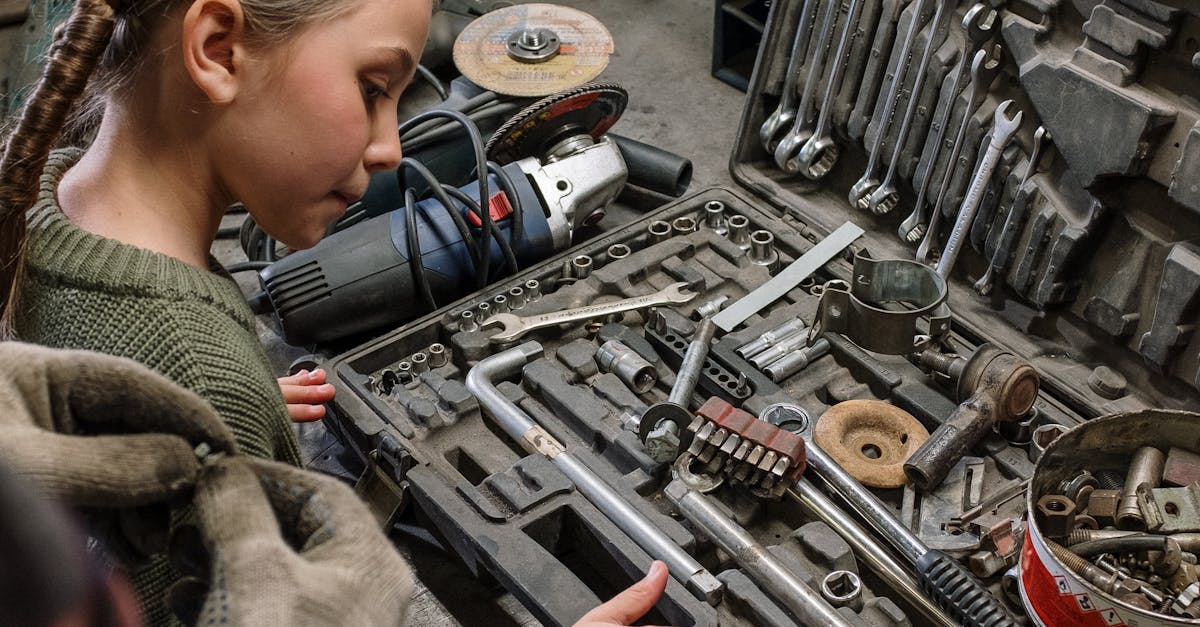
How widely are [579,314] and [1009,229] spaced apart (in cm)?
67

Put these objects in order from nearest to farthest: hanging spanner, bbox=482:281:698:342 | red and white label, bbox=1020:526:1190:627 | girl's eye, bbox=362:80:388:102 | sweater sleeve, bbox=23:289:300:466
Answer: sweater sleeve, bbox=23:289:300:466
girl's eye, bbox=362:80:388:102
red and white label, bbox=1020:526:1190:627
hanging spanner, bbox=482:281:698:342

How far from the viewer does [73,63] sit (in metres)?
0.91

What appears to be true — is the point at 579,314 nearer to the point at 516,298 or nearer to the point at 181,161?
the point at 516,298

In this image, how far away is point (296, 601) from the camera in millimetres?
602

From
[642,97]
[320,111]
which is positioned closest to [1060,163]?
[320,111]

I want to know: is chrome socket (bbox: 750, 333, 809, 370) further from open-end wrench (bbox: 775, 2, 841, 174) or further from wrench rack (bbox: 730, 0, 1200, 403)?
open-end wrench (bbox: 775, 2, 841, 174)

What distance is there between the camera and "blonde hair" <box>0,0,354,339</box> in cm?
90

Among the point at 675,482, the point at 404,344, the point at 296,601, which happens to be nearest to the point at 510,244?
the point at 404,344

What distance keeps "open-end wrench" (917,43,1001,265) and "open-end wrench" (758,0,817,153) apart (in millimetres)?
374

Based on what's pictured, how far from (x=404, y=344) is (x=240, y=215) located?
2.70ft

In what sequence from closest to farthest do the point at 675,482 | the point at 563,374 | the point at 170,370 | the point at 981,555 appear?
the point at 170,370 < the point at 981,555 < the point at 675,482 < the point at 563,374

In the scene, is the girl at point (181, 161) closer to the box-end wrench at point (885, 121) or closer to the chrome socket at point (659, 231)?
the chrome socket at point (659, 231)

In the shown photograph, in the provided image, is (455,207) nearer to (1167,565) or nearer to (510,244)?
(510,244)

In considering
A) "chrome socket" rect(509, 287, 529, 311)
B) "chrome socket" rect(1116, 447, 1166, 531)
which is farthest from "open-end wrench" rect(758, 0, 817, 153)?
"chrome socket" rect(1116, 447, 1166, 531)
